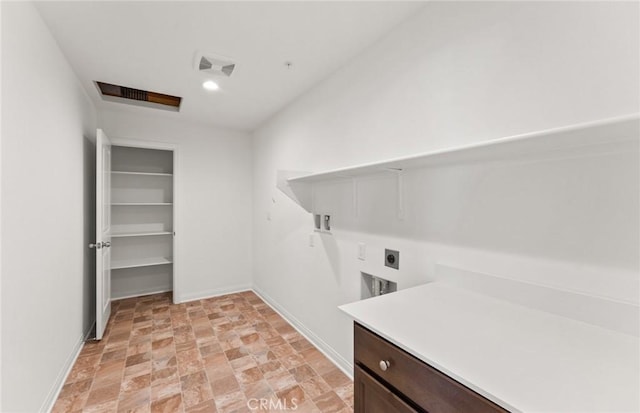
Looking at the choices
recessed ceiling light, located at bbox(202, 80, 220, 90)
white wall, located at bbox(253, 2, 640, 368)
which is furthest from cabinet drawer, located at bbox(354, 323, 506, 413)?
recessed ceiling light, located at bbox(202, 80, 220, 90)

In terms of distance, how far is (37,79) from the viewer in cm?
167

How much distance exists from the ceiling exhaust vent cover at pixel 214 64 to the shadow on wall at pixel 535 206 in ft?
5.21

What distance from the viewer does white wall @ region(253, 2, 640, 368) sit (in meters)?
0.96

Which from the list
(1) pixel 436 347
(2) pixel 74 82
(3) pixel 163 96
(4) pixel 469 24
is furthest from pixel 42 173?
(4) pixel 469 24

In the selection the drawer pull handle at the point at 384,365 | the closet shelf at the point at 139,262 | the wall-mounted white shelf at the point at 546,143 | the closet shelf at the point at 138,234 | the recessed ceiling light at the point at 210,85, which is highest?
the recessed ceiling light at the point at 210,85

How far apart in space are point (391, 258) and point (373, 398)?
840 mm

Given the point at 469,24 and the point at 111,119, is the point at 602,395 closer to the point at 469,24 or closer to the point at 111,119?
the point at 469,24

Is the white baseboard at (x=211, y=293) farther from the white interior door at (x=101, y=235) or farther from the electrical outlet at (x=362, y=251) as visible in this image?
the electrical outlet at (x=362, y=251)

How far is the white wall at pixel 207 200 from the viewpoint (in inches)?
143

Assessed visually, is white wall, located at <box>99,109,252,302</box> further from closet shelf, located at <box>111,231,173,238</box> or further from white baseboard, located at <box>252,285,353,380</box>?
white baseboard, located at <box>252,285,353,380</box>

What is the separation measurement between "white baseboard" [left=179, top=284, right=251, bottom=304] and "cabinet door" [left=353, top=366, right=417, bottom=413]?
126 inches

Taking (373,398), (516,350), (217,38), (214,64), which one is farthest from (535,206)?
(214,64)

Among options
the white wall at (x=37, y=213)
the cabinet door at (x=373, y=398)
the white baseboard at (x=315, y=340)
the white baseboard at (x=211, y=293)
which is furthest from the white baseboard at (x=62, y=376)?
the cabinet door at (x=373, y=398)

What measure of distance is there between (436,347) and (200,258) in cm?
359
